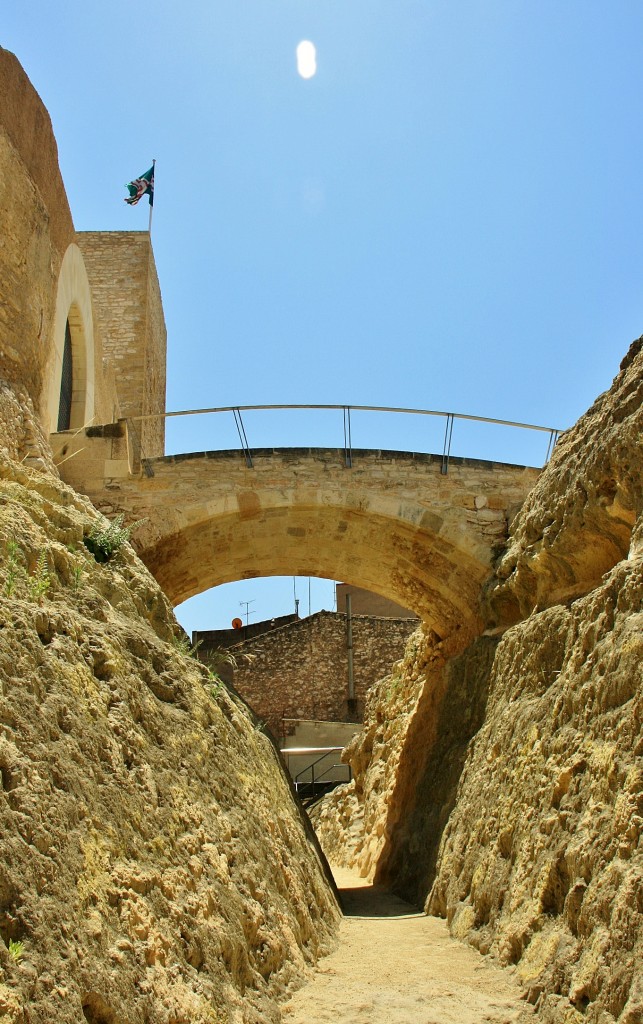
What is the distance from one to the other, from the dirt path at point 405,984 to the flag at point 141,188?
15.0 m

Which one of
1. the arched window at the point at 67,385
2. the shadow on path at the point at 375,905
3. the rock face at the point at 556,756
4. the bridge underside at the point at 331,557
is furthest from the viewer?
the arched window at the point at 67,385

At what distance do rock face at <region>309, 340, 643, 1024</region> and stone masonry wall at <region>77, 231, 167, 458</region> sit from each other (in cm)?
898

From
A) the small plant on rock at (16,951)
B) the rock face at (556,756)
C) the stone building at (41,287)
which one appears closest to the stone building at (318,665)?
the stone building at (41,287)

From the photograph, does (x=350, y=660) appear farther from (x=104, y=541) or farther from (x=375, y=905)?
(x=104, y=541)

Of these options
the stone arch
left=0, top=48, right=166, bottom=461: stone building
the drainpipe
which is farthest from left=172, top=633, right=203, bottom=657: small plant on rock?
the drainpipe

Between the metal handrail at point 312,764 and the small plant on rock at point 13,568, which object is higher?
Answer: the small plant on rock at point 13,568

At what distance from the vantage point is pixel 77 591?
15.8 feet

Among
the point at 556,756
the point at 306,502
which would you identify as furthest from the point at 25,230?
the point at 556,756

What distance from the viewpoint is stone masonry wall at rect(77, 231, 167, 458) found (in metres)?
16.1

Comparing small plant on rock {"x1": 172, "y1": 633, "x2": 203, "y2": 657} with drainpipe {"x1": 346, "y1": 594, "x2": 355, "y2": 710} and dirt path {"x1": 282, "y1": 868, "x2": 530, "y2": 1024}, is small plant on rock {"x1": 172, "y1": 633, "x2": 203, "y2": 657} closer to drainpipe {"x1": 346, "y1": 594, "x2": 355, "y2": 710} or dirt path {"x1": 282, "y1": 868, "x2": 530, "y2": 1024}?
dirt path {"x1": 282, "y1": 868, "x2": 530, "y2": 1024}

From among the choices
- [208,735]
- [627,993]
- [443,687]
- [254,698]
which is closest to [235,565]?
[443,687]

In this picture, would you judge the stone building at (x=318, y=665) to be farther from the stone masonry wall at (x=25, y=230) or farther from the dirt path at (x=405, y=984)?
the stone masonry wall at (x=25, y=230)

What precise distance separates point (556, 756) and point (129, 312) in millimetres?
13636

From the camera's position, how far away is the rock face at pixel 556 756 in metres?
4.03
